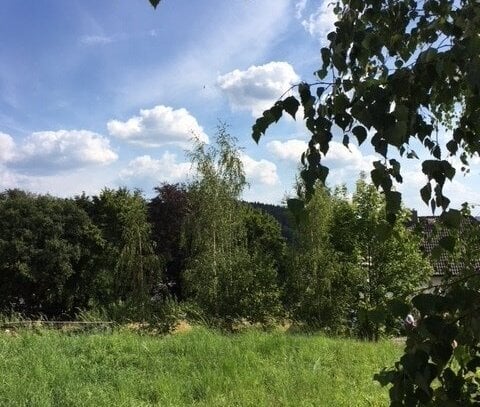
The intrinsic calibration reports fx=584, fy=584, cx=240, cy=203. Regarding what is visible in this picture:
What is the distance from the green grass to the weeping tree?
4.87 meters

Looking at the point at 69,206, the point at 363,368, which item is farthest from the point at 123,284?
the point at 363,368

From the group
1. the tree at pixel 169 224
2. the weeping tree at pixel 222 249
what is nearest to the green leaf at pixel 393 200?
the weeping tree at pixel 222 249

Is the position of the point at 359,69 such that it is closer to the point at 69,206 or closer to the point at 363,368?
the point at 363,368

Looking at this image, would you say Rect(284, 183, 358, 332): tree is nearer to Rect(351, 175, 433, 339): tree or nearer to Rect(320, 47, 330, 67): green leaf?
Rect(351, 175, 433, 339): tree

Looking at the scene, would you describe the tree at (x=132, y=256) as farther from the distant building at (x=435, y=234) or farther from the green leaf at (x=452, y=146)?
the green leaf at (x=452, y=146)

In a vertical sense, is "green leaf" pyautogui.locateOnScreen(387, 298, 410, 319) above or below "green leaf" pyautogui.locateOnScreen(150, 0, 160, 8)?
below

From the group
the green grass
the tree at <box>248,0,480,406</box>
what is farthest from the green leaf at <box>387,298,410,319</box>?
the green grass

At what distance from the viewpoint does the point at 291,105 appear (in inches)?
52.6

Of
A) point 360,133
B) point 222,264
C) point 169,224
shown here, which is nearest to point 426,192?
point 360,133

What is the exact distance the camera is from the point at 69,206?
76.8 feet

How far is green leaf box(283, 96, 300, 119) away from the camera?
1334 millimetres

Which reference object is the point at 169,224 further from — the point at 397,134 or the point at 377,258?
the point at 397,134

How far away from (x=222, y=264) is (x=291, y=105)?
1269 cm

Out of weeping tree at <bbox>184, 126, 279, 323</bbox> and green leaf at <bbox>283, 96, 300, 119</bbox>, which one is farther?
weeping tree at <bbox>184, 126, 279, 323</bbox>
